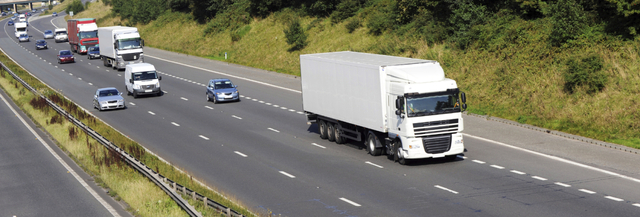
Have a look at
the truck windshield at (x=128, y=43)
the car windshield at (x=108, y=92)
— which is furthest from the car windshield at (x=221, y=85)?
the truck windshield at (x=128, y=43)

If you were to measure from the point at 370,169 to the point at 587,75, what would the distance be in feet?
41.1

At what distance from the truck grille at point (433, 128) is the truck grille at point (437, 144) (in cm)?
15

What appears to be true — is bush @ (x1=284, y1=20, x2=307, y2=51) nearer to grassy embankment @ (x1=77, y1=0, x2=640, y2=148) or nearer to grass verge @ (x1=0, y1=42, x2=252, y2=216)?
grassy embankment @ (x1=77, y1=0, x2=640, y2=148)

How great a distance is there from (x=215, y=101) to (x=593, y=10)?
21562 millimetres

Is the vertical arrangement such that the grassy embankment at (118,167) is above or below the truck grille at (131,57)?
below

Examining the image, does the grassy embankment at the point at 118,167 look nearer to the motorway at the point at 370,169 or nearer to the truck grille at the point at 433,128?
the motorway at the point at 370,169

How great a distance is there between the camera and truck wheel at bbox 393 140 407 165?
72.4 ft

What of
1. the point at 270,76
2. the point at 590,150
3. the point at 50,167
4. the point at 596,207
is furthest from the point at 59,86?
the point at 596,207

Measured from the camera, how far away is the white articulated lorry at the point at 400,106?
2152 centimetres

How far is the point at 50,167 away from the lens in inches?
919

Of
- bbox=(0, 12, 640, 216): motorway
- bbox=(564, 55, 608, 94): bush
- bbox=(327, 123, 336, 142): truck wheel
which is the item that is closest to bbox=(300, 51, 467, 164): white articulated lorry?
bbox=(0, 12, 640, 216): motorway

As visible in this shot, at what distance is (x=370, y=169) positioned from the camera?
70.7 feet

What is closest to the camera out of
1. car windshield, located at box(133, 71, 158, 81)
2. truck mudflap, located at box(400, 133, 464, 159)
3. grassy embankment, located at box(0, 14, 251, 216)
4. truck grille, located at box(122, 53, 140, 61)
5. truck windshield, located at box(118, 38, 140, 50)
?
grassy embankment, located at box(0, 14, 251, 216)

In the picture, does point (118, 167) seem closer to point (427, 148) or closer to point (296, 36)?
point (427, 148)
